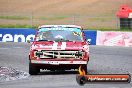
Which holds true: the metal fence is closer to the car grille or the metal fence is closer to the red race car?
the red race car

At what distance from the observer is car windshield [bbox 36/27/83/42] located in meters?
17.9

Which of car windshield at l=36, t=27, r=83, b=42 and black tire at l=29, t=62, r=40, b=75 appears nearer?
black tire at l=29, t=62, r=40, b=75

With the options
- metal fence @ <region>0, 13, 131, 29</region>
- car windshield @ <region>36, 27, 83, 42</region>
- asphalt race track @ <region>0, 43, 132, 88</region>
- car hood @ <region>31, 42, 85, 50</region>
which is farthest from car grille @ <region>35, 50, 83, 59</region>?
metal fence @ <region>0, 13, 131, 29</region>

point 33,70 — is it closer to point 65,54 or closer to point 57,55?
point 57,55

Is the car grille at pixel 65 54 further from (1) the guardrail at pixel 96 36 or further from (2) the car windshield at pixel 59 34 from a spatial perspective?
(1) the guardrail at pixel 96 36

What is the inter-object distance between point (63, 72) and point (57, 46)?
1576mm

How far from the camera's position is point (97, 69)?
19.4m

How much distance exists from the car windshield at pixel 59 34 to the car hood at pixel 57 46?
0.51 meters

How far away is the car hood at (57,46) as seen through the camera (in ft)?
55.1

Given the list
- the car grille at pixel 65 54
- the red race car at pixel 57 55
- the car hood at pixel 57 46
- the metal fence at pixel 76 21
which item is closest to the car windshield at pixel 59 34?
the red race car at pixel 57 55

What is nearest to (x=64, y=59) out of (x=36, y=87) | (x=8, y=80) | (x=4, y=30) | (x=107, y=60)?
(x=8, y=80)

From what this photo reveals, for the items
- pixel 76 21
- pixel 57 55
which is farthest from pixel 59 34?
pixel 76 21

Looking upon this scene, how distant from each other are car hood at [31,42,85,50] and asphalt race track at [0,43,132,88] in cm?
80

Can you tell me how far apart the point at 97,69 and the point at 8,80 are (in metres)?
4.48
